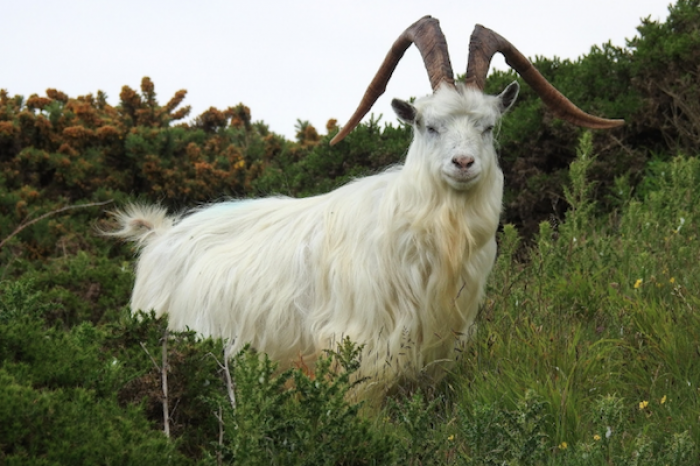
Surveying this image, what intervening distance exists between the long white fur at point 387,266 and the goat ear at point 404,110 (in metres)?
0.08

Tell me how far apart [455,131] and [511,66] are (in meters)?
1.13

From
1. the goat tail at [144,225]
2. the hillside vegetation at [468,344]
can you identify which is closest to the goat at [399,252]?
the hillside vegetation at [468,344]

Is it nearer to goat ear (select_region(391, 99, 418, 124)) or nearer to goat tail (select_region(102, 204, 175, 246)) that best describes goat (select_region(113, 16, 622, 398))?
goat ear (select_region(391, 99, 418, 124))

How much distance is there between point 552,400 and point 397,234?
52.6 inches

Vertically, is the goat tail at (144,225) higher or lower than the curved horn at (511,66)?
lower

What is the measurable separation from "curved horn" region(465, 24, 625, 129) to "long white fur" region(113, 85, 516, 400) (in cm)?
22

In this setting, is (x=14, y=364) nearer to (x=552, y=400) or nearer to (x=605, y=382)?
(x=552, y=400)

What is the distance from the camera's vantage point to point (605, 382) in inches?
192

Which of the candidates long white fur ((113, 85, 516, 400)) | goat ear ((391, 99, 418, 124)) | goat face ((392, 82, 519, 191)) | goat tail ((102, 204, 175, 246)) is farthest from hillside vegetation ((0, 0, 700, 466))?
goat ear ((391, 99, 418, 124))

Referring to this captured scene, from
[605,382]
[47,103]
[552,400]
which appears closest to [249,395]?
[552,400]

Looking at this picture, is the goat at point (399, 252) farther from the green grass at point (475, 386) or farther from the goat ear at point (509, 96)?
→ the green grass at point (475, 386)

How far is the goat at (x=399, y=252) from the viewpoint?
5.22m

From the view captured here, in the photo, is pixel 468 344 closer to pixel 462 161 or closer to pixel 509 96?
pixel 462 161

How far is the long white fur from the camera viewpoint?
17.1 feet
